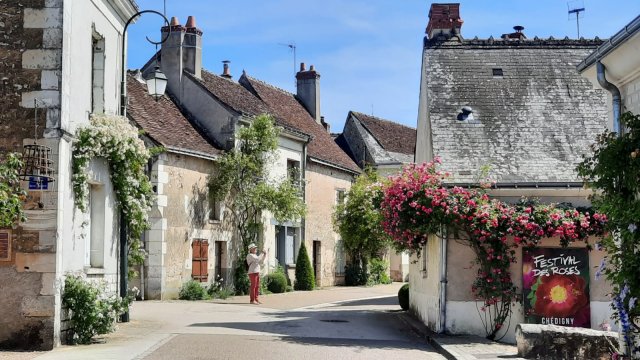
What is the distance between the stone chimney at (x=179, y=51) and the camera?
2578 cm

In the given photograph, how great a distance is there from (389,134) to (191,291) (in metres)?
23.5

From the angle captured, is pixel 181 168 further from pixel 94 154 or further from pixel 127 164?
pixel 94 154

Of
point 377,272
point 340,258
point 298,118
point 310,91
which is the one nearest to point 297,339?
point 340,258

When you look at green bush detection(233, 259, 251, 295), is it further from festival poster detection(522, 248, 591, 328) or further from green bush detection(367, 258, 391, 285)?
festival poster detection(522, 248, 591, 328)

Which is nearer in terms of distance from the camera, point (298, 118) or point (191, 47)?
point (191, 47)

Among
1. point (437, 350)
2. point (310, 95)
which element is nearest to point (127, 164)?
point (437, 350)

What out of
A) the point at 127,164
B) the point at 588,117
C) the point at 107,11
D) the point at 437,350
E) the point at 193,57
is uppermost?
the point at 193,57

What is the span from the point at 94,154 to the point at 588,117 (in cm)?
1008

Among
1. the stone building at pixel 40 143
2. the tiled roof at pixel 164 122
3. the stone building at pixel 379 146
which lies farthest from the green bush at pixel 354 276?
the stone building at pixel 40 143

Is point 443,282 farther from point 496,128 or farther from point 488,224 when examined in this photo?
point 496,128

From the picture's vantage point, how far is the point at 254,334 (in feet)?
45.4

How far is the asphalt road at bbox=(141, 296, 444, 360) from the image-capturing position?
452 inches

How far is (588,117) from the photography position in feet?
54.3

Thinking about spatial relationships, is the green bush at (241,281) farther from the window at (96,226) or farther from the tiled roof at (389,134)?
the tiled roof at (389,134)
